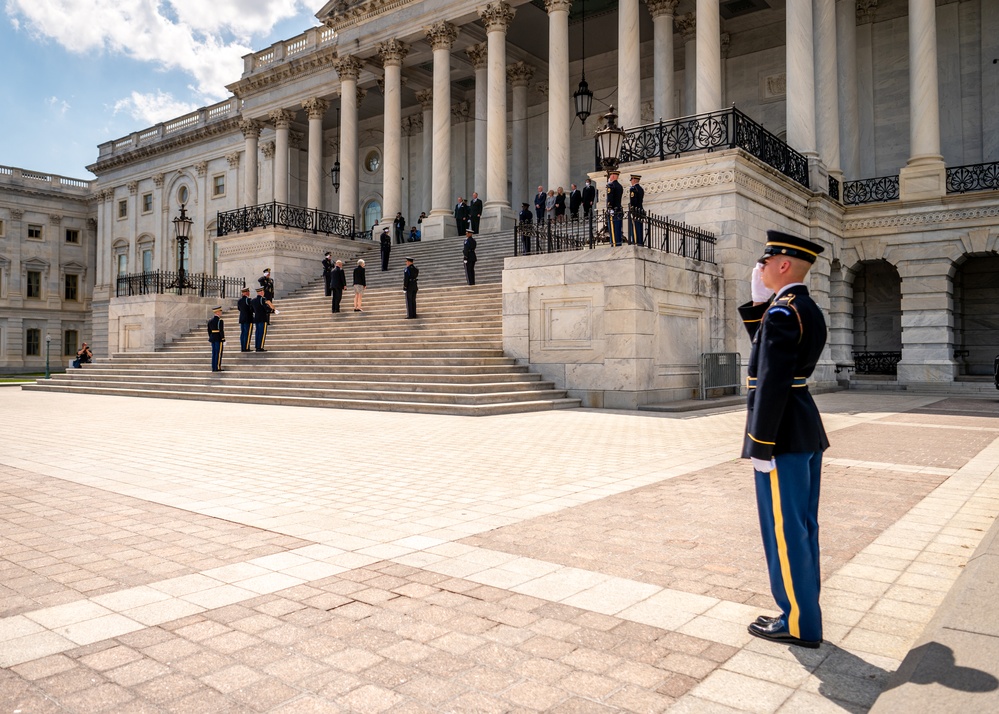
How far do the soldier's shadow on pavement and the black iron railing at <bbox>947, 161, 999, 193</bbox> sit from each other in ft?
87.7

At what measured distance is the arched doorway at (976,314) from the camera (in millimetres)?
26828

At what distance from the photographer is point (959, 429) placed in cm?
1254

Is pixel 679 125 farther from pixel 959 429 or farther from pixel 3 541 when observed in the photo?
pixel 3 541

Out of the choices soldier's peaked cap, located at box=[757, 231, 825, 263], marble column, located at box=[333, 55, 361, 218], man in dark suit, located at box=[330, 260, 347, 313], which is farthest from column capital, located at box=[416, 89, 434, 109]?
soldier's peaked cap, located at box=[757, 231, 825, 263]

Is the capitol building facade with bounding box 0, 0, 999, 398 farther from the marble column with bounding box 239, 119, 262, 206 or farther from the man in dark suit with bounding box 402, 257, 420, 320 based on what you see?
the man in dark suit with bounding box 402, 257, 420, 320

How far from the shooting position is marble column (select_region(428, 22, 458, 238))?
31062mm

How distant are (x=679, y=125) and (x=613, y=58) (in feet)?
56.4

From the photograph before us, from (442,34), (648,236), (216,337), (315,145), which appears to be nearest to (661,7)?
(442,34)

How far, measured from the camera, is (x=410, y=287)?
2114 cm

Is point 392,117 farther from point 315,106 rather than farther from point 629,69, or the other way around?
point 629,69

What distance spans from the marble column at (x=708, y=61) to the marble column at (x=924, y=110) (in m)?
7.48

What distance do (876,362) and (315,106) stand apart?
29.6 m

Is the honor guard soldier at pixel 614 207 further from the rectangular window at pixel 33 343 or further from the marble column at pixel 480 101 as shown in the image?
the rectangular window at pixel 33 343

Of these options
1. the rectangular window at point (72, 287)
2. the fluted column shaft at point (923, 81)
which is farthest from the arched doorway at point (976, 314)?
the rectangular window at point (72, 287)
